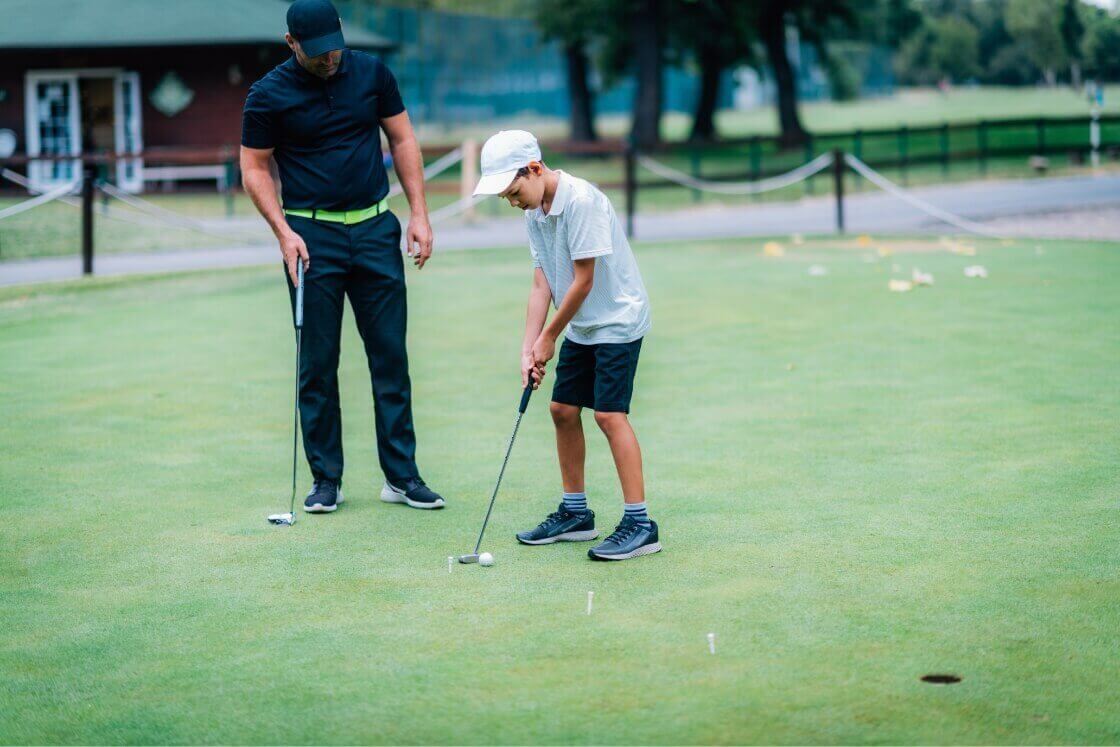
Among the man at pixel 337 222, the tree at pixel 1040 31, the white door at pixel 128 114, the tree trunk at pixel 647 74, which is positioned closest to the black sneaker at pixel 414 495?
the man at pixel 337 222

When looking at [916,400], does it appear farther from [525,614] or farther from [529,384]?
[525,614]

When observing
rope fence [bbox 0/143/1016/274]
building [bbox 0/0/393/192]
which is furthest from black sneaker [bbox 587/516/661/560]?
building [bbox 0/0/393/192]

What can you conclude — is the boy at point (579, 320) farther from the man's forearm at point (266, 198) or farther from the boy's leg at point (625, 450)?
the man's forearm at point (266, 198)

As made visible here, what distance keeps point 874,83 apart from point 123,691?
9944 centimetres

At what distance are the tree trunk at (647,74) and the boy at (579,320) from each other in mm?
34175

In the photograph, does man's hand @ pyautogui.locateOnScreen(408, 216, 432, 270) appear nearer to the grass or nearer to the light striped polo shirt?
the light striped polo shirt

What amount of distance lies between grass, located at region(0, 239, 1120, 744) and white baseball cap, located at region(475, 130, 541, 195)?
54.1 inches

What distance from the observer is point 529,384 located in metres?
5.73

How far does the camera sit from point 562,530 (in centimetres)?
590

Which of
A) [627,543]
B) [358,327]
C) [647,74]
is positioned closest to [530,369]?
[627,543]

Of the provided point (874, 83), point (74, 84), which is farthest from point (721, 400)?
point (874, 83)

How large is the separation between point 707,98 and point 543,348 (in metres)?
42.4

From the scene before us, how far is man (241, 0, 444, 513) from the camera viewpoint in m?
6.38

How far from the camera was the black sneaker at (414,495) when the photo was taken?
6496 mm
